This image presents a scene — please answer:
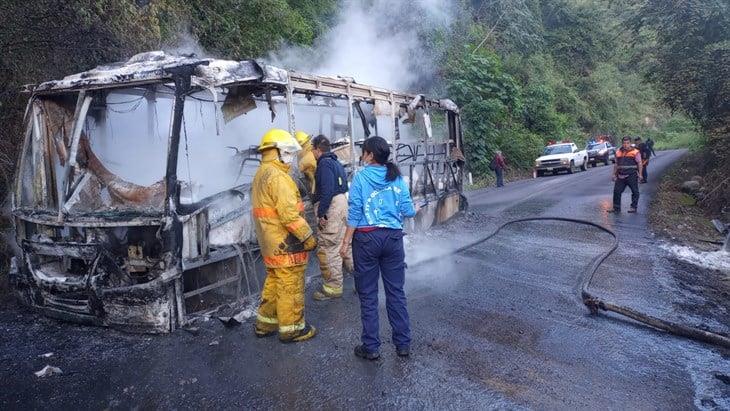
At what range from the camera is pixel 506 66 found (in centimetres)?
2775

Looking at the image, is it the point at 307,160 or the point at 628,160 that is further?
the point at 628,160

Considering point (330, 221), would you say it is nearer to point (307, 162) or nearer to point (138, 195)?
point (307, 162)

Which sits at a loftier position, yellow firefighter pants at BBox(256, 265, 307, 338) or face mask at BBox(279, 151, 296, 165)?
face mask at BBox(279, 151, 296, 165)

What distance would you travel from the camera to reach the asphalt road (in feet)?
11.2

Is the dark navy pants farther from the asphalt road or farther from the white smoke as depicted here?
the white smoke

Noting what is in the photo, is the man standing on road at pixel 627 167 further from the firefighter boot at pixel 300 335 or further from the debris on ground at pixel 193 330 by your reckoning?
the debris on ground at pixel 193 330

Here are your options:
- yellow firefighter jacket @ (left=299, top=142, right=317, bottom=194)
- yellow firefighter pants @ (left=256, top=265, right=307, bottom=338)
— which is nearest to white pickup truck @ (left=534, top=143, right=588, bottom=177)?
yellow firefighter jacket @ (left=299, top=142, right=317, bottom=194)

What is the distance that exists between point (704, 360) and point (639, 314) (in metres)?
0.68

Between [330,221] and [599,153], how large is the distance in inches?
984

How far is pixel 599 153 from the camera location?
26906 mm

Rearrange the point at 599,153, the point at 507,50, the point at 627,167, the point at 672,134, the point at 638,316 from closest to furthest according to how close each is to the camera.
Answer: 1. the point at 638,316
2. the point at 627,167
3. the point at 599,153
4. the point at 507,50
5. the point at 672,134

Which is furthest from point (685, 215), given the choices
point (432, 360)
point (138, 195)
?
point (138, 195)

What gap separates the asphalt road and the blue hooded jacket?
1057 millimetres

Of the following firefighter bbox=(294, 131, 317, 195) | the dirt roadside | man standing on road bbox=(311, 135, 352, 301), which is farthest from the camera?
the dirt roadside
